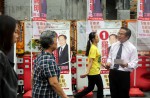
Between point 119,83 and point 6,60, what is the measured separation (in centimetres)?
394

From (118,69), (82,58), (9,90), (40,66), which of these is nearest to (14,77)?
(9,90)

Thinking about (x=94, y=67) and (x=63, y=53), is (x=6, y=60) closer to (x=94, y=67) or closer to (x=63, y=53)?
(x=94, y=67)

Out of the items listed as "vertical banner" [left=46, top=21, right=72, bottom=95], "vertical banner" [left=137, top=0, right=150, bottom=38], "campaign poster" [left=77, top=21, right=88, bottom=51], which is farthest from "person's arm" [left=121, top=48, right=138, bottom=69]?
"campaign poster" [left=77, top=21, right=88, bottom=51]

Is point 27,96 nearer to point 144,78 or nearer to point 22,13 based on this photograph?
point 144,78

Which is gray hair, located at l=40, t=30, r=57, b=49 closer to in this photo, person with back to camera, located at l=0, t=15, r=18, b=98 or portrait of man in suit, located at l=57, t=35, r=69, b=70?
person with back to camera, located at l=0, t=15, r=18, b=98

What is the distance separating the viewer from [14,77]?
2.51 m

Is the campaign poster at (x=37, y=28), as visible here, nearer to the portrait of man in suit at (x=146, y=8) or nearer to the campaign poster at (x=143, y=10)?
the campaign poster at (x=143, y=10)

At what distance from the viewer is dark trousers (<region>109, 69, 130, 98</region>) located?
19.9 ft

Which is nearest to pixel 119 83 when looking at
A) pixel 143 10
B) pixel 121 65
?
pixel 121 65

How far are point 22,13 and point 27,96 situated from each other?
21.0 feet

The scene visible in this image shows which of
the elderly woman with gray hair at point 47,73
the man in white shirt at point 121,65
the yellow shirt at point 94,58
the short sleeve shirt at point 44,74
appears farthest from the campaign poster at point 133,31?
the short sleeve shirt at point 44,74

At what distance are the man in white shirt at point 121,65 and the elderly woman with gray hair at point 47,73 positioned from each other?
1997 millimetres

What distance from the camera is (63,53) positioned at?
911 cm

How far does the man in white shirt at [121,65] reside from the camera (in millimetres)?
6062
